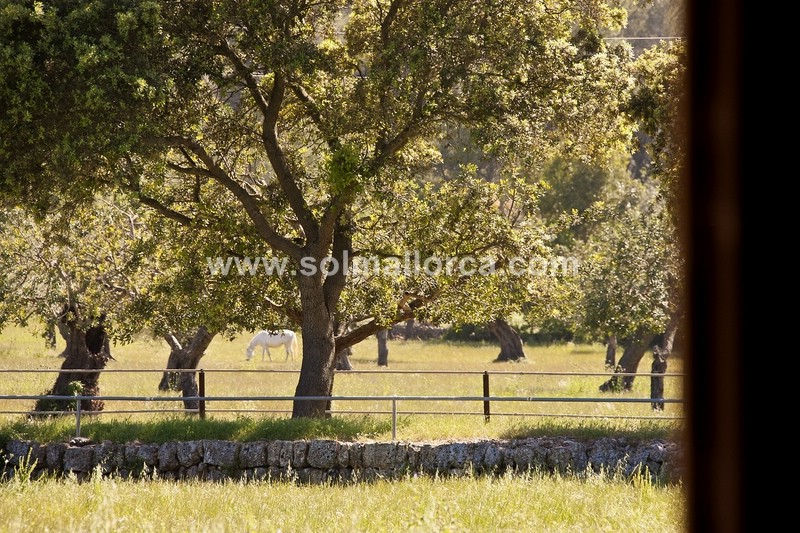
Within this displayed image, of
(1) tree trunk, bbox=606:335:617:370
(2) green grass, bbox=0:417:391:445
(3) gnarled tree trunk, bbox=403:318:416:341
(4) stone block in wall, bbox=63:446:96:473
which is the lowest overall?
(4) stone block in wall, bbox=63:446:96:473

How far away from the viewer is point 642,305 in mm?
30984

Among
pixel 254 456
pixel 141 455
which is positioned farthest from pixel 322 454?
pixel 141 455

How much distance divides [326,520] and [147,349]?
44857mm

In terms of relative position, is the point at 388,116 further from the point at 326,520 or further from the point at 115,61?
the point at 326,520

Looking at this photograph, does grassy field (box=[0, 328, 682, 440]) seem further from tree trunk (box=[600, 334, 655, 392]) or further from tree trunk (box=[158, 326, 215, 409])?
tree trunk (box=[158, 326, 215, 409])

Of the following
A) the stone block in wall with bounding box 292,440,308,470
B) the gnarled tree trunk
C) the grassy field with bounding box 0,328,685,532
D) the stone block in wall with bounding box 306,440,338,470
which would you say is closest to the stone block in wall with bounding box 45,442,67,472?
the grassy field with bounding box 0,328,685,532

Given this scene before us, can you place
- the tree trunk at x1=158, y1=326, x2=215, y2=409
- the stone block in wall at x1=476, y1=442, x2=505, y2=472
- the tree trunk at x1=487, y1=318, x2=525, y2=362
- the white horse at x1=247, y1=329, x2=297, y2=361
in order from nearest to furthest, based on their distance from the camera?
the stone block in wall at x1=476, y1=442, x2=505, y2=472 < the tree trunk at x1=158, y1=326, x2=215, y2=409 < the white horse at x1=247, y1=329, x2=297, y2=361 < the tree trunk at x1=487, y1=318, x2=525, y2=362

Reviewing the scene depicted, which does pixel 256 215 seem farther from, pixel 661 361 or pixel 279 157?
pixel 661 361

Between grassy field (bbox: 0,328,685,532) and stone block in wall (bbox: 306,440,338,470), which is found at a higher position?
grassy field (bbox: 0,328,685,532)

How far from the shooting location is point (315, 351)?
2008 cm

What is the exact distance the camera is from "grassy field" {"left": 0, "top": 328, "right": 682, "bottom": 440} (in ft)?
60.1

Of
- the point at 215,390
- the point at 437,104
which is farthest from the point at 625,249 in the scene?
the point at 437,104

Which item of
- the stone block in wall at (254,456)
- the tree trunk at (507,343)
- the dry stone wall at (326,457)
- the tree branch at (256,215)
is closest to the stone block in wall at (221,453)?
the dry stone wall at (326,457)

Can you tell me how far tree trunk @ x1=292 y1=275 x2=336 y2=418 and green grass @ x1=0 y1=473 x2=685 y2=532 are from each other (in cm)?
724
